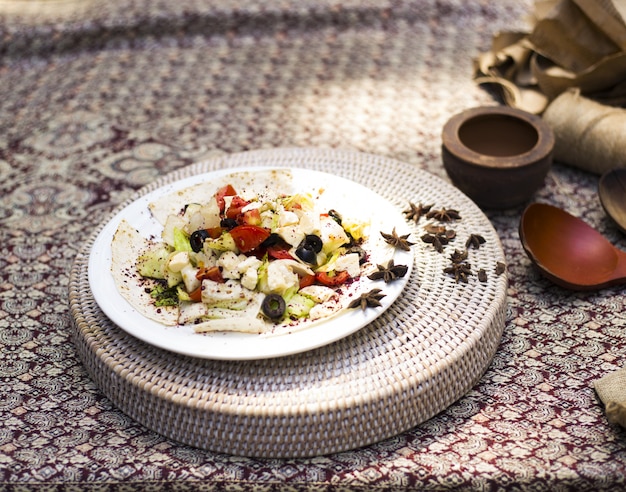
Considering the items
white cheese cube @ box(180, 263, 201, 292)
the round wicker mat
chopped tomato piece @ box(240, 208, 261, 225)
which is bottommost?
the round wicker mat

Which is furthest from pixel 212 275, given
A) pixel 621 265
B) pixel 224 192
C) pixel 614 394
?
pixel 621 265

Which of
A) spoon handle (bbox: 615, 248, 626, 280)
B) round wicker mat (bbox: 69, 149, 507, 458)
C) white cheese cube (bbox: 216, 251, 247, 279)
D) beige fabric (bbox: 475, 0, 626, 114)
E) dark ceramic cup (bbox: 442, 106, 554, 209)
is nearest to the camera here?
round wicker mat (bbox: 69, 149, 507, 458)

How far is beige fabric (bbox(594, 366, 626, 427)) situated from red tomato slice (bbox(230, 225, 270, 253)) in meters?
0.65

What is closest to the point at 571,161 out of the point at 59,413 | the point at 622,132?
the point at 622,132

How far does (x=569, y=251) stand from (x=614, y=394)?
40 cm

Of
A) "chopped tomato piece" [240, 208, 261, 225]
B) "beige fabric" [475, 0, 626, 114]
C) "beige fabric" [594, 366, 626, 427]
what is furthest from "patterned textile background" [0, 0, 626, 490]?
"chopped tomato piece" [240, 208, 261, 225]

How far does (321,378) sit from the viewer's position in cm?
124

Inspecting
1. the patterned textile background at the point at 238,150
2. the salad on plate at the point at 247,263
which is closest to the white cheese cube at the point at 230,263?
the salad on plate at the point at 247,263

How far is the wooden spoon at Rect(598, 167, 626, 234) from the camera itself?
175cm

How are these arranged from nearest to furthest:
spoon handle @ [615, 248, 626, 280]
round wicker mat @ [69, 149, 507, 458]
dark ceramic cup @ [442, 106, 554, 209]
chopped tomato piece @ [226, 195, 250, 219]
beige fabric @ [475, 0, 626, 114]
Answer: round wicker mat @ [69, 149, 507, 458], chopped tomato piece @ [226, 195, 250, 219], spoon handle @ [615, 248, 626, 280], dark ceramic cup @ [442, 106, 554, 209], beige fabric @ [475, 0, 626, 114]

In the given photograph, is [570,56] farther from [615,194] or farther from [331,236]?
[331,236]

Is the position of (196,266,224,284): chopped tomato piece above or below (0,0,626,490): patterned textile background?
above

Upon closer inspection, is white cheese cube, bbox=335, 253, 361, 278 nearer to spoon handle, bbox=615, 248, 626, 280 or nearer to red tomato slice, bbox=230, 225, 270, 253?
red tomato slice, bbox=230, 225, 270, 253

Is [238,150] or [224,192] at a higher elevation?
[224,192]
